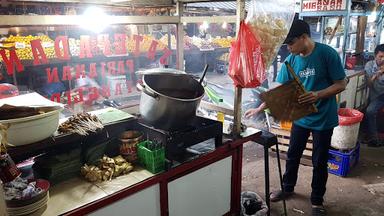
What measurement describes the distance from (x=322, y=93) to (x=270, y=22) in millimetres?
858

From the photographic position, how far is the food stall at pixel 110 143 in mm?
1642

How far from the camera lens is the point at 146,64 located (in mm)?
3301

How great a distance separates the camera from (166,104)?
1.86 meters

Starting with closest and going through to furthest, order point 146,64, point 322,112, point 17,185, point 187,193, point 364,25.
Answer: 1. point 17,185
2. point 187,193
3. point 322,112
4. point 146,64
5. point 364,25

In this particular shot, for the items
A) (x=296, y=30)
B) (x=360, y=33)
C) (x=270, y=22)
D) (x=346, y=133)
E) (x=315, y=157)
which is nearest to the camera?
(x=270, y=22)

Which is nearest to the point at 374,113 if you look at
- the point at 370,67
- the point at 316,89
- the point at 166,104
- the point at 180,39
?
the point at 370,67

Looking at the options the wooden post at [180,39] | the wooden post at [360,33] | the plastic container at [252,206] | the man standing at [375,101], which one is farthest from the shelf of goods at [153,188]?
the wooden post at [360,33]

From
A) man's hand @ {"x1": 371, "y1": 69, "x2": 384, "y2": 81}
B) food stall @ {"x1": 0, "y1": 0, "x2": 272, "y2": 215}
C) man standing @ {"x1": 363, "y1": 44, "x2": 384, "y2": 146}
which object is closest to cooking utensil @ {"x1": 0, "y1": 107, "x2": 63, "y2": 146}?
food stall @ {"x1": 0, "y1": 0, "x2": 272, "y2": 215}

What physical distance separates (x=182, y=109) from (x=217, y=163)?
26.3 inches

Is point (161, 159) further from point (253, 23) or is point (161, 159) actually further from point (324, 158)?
point (324, 158)

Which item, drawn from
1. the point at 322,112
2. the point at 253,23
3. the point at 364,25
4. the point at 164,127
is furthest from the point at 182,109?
the point at 364,25

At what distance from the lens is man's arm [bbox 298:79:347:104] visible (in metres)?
2.55

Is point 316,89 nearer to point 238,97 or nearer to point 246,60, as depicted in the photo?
point 238,97

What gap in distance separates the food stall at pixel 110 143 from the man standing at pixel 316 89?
0.66 m
